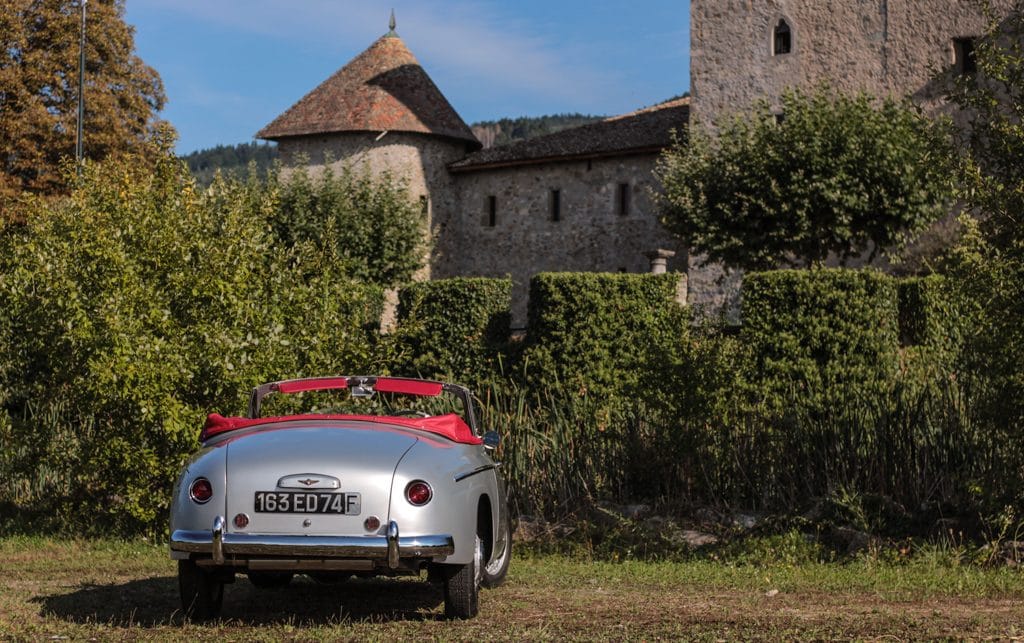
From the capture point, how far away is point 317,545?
649 cm

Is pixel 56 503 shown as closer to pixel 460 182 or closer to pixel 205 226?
pixel 205 226

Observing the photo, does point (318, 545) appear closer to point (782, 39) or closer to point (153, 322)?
point (153, 322)

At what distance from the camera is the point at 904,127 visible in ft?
98.2

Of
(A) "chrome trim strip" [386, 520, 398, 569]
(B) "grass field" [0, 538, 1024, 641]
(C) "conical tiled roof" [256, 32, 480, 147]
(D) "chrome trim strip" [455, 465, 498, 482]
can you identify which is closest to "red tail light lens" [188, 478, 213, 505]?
(B) "grass field" [0, 538, 1024, 641]

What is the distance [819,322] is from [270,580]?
45.7 feet

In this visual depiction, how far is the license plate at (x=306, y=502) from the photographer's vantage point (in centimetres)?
654

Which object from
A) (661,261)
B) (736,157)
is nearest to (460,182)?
(661,261)

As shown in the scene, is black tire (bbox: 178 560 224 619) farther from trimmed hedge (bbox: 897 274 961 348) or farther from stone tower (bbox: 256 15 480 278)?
stone tower (bbox: 256 15 480 278)

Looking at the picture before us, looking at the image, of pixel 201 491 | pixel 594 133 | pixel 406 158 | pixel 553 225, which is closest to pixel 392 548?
pixel 201 491

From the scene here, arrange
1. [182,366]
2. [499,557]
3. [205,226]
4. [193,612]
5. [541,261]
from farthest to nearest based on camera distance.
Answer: [541,261] < [205,226] < [182,366] < [499,557] < [193,612]

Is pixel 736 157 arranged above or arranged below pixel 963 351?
above

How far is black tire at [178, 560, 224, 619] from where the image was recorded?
701cm

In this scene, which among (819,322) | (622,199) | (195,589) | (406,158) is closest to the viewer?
(195,589)

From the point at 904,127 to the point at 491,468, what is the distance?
24.5 meters
